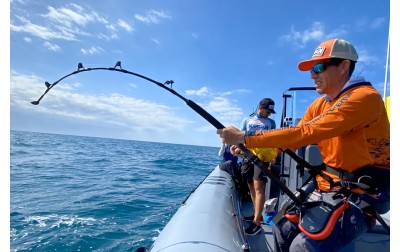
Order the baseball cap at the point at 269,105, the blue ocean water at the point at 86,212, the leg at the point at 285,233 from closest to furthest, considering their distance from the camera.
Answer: the leg at the point at 285,233 < the baseball cap at the point at 269,105 < the blue ocean water at the point at 86,212

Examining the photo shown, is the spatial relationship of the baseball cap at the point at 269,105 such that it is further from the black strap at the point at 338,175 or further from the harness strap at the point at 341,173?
the harness strap at the point at 341,173

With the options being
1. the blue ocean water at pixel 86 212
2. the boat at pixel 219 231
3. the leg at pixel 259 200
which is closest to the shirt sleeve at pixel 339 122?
the boat at pixel 219 231

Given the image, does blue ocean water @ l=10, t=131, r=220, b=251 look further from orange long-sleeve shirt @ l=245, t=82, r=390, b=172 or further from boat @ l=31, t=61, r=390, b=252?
orange long-sleeve shirt @ l=245, t=82, r=390, b=172

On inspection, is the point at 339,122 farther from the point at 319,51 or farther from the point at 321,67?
the point at 319,51

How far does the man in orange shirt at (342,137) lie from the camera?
1655mm

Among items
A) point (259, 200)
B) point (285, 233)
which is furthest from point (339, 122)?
point (259, 200)

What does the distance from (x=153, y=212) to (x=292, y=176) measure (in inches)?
186

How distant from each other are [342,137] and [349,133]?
0.06 meters

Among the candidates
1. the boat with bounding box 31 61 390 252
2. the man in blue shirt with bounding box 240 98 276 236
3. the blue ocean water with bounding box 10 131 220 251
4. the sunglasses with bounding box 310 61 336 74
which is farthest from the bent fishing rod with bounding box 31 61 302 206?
the blue ocean water with bounding box 10 131 220 251

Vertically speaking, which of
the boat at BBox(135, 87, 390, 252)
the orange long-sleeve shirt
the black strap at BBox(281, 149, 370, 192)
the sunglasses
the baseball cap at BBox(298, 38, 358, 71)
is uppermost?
the baseball cap at BBox(298, 38, 358, 71)

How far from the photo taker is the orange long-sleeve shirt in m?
1.65

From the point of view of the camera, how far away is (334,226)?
1628mm

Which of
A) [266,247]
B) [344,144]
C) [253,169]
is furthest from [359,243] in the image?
→ [253,169]

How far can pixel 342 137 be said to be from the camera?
1830 mm
